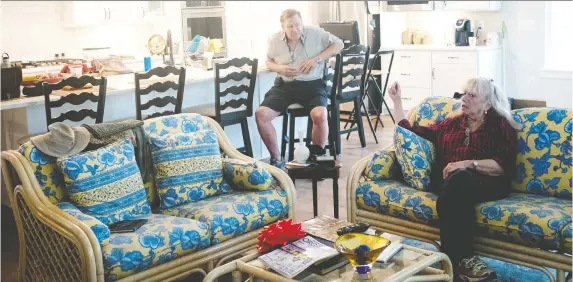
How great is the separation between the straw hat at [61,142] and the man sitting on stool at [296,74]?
2341mm

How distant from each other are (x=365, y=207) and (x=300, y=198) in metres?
1.34

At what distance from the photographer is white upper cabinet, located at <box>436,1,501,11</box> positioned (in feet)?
24.3

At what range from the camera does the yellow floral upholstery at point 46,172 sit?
3113 mm

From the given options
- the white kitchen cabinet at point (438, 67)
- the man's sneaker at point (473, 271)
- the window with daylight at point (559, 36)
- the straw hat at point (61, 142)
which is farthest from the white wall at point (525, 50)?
the straw hat at point (61, 142)

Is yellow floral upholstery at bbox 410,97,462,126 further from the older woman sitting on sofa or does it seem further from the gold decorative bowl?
the gold decorative bowl

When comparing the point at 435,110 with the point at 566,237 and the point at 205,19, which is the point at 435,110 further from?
the point at 205,19

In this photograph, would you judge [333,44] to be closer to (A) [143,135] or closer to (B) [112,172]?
(A) [143,135]

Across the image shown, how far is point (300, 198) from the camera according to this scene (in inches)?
194

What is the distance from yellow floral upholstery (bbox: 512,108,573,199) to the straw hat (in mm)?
2051

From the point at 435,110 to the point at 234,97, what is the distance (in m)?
2.01

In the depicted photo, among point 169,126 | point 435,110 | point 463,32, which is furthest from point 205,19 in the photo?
point 435,110

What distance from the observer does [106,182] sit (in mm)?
3123

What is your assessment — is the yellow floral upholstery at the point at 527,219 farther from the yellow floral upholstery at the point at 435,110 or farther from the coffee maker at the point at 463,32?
the coffee maker at the point at 463,32

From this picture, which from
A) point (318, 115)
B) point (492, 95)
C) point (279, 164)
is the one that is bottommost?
point (279, 164)
